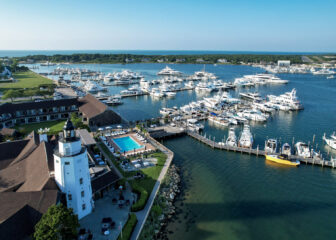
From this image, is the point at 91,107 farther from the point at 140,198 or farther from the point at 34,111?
the point at 140,198

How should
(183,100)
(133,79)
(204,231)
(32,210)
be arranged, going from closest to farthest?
(32,210) < (204,231) < (183,100) < (133,79)

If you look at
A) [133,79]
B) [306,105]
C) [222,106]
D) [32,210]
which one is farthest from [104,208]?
[133,79]

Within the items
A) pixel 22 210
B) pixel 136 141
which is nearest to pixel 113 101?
pixel 136 141

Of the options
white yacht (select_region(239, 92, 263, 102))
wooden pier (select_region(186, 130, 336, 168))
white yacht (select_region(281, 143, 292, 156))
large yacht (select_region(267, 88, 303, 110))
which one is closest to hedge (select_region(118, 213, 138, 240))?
wooden pier (select_region(186, 130, 336, 168))

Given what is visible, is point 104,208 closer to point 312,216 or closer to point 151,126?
point 312,216

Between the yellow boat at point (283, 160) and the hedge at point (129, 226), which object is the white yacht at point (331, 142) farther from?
the hedge at point (129, 226)

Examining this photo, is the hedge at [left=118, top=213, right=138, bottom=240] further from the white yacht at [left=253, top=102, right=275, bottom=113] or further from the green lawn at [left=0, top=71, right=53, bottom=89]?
the green lawn at [left=0, top=71, right=53, bottom=89]
